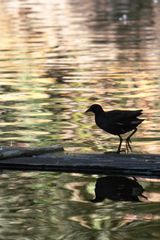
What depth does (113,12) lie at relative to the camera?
51844 millimetres

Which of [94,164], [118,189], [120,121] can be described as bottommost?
[118,189]

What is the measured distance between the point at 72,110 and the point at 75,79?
5.01m

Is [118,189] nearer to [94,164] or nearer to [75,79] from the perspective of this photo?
[94,164]

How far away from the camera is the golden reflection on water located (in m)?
13.2

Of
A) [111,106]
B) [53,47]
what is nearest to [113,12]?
[53,47]

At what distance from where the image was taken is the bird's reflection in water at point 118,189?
9.02m

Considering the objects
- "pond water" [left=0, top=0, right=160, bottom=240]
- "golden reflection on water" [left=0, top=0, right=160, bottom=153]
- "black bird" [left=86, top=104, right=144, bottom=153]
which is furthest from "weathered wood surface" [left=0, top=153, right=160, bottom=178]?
"golden reflection on water" [left=0, top=0, right=160, bottom=153]

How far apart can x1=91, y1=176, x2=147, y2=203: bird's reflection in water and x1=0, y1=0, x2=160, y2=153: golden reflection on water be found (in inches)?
69.3

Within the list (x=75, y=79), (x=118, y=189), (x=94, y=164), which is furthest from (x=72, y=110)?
(x=118, y=189)

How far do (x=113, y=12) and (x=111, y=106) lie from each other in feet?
120

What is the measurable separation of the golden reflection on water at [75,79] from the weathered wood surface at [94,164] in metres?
1.44

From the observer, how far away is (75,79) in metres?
20.6

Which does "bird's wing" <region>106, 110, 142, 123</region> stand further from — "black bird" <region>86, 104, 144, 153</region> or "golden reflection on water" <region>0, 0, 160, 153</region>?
"golden reflection on water" <region>0, 0, 160, 153</region>

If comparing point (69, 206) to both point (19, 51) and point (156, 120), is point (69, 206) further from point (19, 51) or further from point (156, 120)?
point (19, 51)
